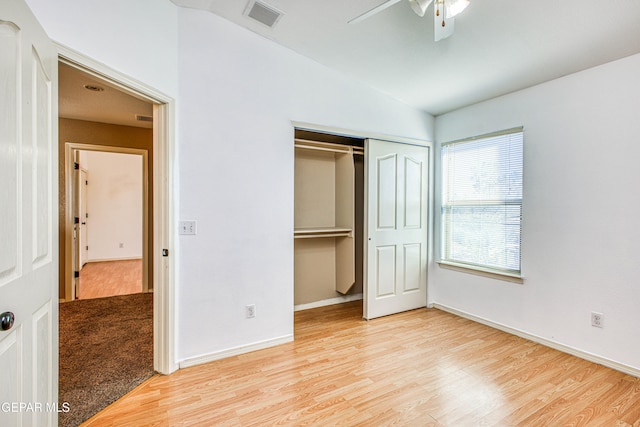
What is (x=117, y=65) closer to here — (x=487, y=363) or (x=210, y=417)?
(x=210, y=417)

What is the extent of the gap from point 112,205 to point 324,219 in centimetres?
572

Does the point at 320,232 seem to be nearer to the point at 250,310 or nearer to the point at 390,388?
the point at 250,310

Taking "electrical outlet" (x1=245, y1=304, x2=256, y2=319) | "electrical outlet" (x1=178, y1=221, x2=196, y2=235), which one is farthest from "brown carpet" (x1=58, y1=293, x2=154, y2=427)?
"electrical outlet" (x1=178, y1=221, x2=196, y2=235)

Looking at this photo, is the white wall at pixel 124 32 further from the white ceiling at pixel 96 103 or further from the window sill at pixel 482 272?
the window sill at pixel 482 272

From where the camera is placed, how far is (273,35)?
2.62m

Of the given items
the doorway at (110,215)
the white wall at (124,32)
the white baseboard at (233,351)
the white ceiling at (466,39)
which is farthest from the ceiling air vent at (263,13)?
the doorway at (110,215)

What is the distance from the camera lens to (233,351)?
2564 mm

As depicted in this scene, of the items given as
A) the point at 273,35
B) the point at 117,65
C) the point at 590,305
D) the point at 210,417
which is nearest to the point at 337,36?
the point at 273,35

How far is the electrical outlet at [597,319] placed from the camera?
8.01ft

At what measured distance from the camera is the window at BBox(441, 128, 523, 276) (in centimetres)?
304

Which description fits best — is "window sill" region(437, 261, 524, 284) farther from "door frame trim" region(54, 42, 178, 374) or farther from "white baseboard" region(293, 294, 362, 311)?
"door frame trim" region(54, 42, 178, 374)

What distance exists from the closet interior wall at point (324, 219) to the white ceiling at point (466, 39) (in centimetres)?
104

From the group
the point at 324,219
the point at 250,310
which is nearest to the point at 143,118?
the point at 324,219

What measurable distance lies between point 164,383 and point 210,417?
22.1 inches
